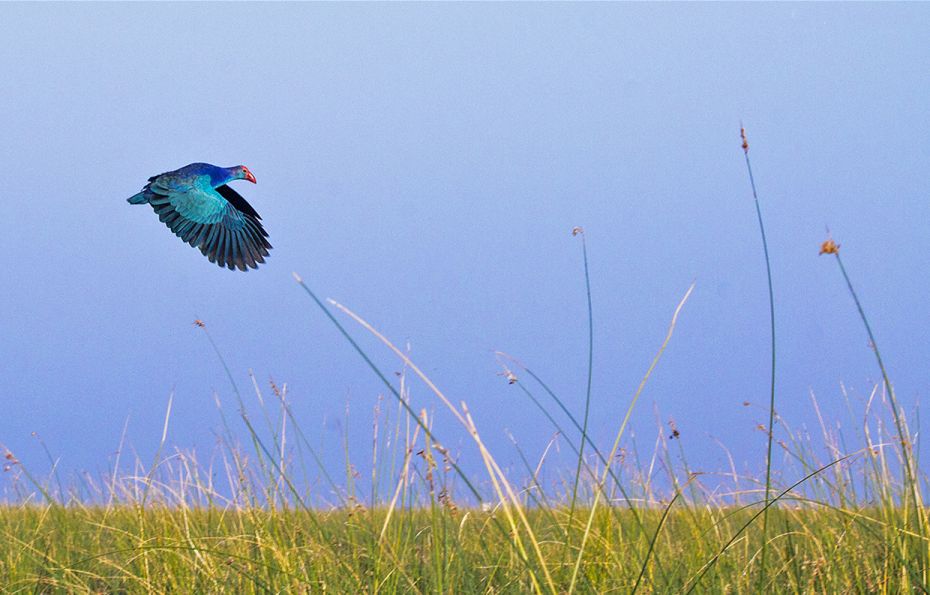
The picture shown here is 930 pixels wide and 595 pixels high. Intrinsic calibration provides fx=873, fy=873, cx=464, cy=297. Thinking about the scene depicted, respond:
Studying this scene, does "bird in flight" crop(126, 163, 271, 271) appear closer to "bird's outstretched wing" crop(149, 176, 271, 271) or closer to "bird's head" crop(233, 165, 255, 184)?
"bird's outstretched wing" crop(149, 176, 271, 271)

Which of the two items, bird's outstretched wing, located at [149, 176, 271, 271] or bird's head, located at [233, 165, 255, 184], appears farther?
bird's head, located at [233, 165, 255, 184]

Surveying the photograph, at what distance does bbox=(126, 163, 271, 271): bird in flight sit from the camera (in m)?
4.90

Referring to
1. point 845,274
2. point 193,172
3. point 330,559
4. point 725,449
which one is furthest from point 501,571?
point 193,172

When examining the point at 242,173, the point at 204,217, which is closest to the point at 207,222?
the point at 204,217

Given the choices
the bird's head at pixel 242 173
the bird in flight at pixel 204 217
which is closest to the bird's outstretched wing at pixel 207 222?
the bird in flight at pixel 204 217

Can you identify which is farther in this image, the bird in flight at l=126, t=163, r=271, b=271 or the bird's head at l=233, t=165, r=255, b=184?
the bird's head at l=233, t=165, r=255, b=184

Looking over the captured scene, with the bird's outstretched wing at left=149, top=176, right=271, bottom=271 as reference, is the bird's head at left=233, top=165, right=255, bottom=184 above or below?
above

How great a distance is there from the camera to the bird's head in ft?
17.5

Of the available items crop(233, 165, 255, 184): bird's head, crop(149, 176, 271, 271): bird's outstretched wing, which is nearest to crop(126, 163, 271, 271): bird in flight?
crop(149, 176, 271, 271): bird's outstretched wing

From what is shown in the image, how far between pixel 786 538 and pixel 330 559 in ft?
6.24

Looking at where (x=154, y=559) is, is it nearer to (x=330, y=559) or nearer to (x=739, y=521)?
(x=330, y=559)

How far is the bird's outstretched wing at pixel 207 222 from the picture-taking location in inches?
193

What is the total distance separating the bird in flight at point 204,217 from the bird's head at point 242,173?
1.02 ft

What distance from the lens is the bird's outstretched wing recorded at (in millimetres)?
4902
